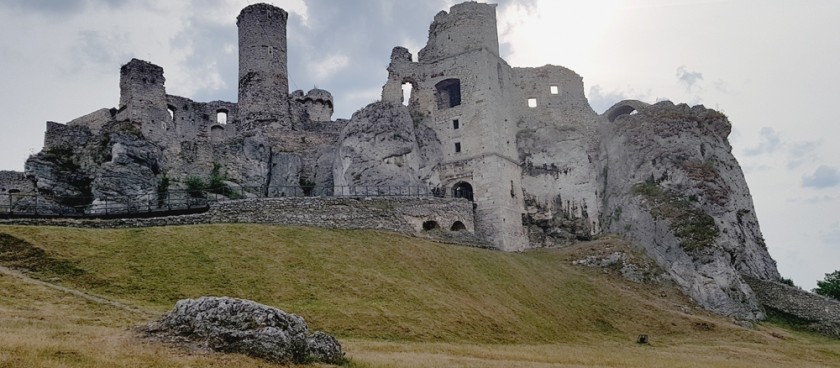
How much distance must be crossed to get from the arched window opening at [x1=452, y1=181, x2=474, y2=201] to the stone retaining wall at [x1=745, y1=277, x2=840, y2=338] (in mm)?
21392

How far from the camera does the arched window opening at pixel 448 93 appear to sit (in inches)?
2479

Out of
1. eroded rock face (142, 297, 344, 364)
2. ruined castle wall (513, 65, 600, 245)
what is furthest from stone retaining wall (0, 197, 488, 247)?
eroded rock face (142, 297, 344, 364)

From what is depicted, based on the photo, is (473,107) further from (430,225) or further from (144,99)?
(144,99)

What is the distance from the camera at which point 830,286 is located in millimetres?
61312

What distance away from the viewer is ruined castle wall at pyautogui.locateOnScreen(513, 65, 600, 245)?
203 ft

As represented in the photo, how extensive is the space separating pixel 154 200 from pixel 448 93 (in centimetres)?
2655

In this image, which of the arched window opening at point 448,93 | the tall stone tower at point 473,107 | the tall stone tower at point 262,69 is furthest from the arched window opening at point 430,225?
the tall stone tower at point 262,69

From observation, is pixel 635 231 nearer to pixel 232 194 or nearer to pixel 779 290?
pixel 779 290

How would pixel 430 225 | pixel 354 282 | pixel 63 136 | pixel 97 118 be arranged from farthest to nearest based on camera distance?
pixel 97 118 → pixel 63 136 → pixel 430 225 → pixel 354 282

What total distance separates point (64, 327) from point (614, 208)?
45184mm

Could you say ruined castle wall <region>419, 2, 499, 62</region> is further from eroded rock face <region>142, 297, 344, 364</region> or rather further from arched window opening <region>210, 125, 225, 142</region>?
eroded rock face <region>142, 297, 344, 364</region>

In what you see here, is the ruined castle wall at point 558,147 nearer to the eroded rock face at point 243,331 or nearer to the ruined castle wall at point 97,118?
the ruined castle wall at point 97,118

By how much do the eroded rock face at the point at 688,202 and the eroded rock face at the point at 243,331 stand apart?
1351 inches

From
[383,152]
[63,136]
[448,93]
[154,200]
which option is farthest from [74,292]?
[448,93]
